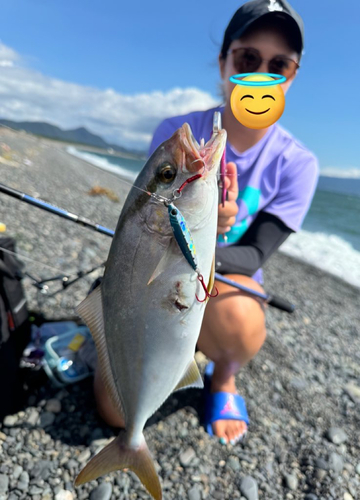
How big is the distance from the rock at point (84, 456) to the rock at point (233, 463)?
0.94 m

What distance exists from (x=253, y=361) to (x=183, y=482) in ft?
5.19

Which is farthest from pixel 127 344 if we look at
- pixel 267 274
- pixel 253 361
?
pixel 267 274

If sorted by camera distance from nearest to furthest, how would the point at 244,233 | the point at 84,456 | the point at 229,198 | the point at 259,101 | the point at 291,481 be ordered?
1. the point at 259,101
2. the point at 229,198
3. the point at 84,456
4. the point at 291,481
5. the point at 244,233

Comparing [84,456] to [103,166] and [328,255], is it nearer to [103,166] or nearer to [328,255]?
[328,255]

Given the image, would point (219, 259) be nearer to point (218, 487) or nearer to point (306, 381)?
point (218, 487)

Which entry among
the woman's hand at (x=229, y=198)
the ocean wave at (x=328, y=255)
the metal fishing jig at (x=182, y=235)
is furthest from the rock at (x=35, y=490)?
the ocean wave at (x=328, y=255)

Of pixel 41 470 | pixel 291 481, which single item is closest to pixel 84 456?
pixel 41 470

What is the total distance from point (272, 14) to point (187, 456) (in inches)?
108

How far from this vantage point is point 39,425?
2.38 m

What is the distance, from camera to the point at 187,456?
2400 millimetres

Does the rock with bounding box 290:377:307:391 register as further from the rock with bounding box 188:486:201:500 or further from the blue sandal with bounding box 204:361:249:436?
the rock with bounding box 188:486:201:500

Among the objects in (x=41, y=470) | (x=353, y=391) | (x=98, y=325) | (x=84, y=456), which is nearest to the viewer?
(x=98, y=325)

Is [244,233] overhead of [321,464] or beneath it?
overhead

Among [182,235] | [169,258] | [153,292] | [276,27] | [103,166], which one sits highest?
[276,27]
